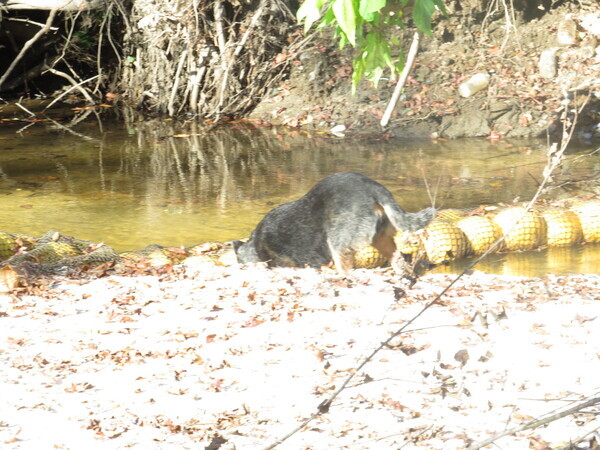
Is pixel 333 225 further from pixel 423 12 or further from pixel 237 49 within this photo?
pixel 237 49

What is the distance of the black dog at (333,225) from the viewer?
605 cm

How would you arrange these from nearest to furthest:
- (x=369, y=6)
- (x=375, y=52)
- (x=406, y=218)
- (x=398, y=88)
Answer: (x=369, y=6) < (x=398, y=88) < (x=375, y=52) < (x=406, y=218)

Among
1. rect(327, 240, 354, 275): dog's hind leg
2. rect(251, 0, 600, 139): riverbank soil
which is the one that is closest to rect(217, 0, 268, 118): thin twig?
rect(251, 0, 600, 139): riverbank soil

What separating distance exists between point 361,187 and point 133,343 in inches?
90.9

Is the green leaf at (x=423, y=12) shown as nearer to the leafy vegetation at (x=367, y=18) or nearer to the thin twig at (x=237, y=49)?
the leafy vegetation at (x=367, y=18)

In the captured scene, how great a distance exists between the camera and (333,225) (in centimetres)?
618

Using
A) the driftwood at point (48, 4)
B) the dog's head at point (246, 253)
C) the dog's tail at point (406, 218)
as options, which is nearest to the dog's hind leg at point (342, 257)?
the dog's tail at point (406, 218)

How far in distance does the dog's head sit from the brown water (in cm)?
118

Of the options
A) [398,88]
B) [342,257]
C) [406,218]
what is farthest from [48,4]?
[398,88]

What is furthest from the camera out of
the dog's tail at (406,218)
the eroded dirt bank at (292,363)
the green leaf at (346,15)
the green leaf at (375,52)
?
the dog's tail at (406,218)

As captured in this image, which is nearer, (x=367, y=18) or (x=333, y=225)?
(x=367, y=18)

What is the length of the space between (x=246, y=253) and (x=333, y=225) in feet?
2.64

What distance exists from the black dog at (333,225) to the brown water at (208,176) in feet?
2.88

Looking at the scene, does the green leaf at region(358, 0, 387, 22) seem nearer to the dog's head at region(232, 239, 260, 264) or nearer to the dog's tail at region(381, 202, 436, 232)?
the dog's tail at region(381, 202, 436, 232)
